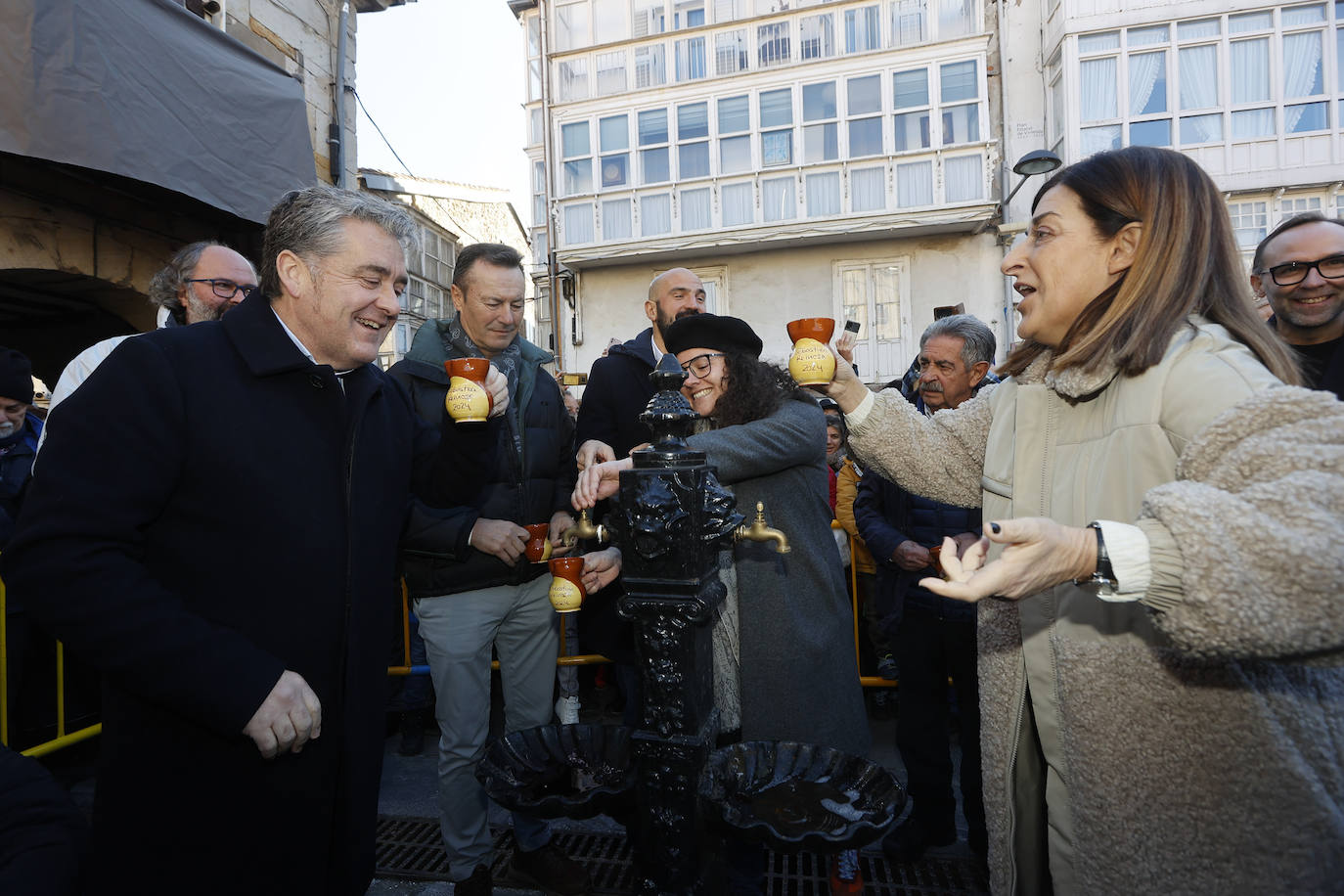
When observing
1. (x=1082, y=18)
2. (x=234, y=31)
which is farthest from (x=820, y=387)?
(x=1082, y=18)

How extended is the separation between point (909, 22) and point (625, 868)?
15203mm

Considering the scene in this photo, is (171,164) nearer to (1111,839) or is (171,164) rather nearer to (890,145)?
(1111,839)

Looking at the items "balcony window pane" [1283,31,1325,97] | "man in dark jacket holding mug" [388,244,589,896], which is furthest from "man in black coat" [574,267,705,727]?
"balcony window pane" [1283,31,1325,97]

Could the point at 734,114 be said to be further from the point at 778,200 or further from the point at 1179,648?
the point at 1179,648

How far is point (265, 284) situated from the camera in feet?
6.09

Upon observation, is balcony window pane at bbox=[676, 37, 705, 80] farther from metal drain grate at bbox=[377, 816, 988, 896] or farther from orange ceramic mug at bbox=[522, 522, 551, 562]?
metal drain grate at bbox=[377, 816, 988, 896]

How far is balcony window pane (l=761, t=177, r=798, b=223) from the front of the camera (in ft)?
44.6

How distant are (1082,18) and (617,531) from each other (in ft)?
49.5

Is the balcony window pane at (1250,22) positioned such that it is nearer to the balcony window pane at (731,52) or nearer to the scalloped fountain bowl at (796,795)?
the balcony window pane at (731,52)

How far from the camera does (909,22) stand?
43.2ft

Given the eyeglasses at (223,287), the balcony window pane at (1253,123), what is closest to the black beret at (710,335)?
the eyeglasses at (223,287)

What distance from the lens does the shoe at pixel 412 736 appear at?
398cm

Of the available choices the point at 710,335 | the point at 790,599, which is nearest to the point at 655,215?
the point at 710,335

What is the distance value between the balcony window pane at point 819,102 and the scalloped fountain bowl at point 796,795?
14.3 metres
